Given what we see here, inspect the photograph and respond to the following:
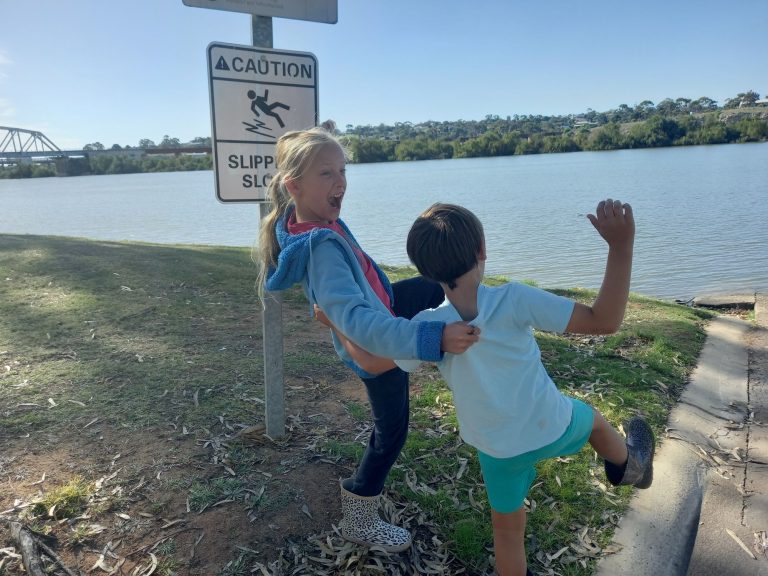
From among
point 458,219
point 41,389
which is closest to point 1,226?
point 41,389

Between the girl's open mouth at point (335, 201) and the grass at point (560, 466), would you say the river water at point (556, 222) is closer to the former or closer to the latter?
the grass at point (560, 466)

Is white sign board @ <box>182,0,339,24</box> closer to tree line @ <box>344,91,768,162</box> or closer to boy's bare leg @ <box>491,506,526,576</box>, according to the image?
boy's bare leg @ <box>491,506,526,576</box>

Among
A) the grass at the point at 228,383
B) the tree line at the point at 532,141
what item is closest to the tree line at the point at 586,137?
the tree line at the point at 532,141

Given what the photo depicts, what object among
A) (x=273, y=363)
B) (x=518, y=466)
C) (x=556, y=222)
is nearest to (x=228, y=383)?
(x=273, y=363)

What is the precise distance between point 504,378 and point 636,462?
3.02 feet

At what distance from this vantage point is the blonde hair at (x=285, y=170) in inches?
91.1

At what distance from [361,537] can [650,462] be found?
1.29m

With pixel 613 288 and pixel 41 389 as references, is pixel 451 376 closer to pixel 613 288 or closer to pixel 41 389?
pixel 613 288

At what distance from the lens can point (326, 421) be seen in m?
3.76

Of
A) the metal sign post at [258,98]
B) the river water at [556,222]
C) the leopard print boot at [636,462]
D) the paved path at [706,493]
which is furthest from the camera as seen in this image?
the river water at [556,222]

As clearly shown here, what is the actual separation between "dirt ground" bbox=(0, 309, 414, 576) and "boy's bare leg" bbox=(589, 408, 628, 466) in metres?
1.17

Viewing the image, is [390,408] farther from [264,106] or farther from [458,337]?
[264,106]

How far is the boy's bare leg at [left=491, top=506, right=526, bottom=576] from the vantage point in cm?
227

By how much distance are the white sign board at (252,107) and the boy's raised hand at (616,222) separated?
1932 millimetres
